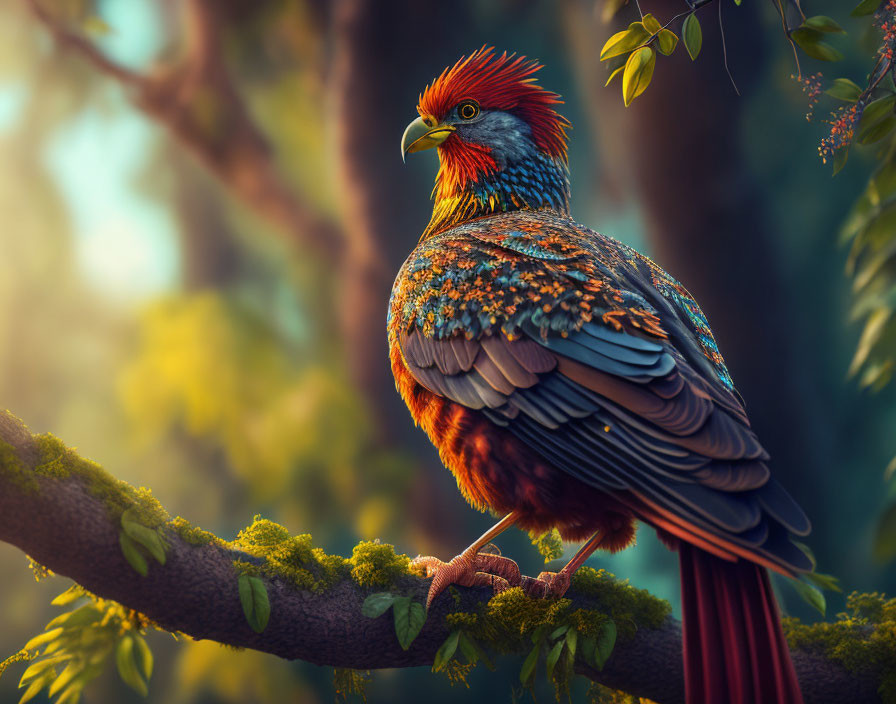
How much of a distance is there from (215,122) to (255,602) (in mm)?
2841

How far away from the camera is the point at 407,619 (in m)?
1.61

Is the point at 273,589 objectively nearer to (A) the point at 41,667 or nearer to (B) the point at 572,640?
(B) the point at 572,640

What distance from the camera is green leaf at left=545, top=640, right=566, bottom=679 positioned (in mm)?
1652

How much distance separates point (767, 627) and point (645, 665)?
44 centimetres

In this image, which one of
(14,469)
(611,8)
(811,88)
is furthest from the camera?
(611,8)

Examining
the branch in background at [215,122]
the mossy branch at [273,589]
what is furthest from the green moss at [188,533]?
the branch in background at [215,122]

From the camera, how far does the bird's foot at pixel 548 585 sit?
171 cm

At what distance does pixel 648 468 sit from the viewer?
146cm

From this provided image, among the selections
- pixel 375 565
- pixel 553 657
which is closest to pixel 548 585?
pixel 553 657

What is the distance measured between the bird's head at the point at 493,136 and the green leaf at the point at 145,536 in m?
1.30

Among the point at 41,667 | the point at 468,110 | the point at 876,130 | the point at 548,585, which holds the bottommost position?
the point at 41,667

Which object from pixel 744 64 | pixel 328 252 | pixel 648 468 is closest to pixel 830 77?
pixel 744 64

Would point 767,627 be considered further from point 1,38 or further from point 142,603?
point 1,38

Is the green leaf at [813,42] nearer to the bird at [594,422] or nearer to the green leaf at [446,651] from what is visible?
the bird at [594,422]
